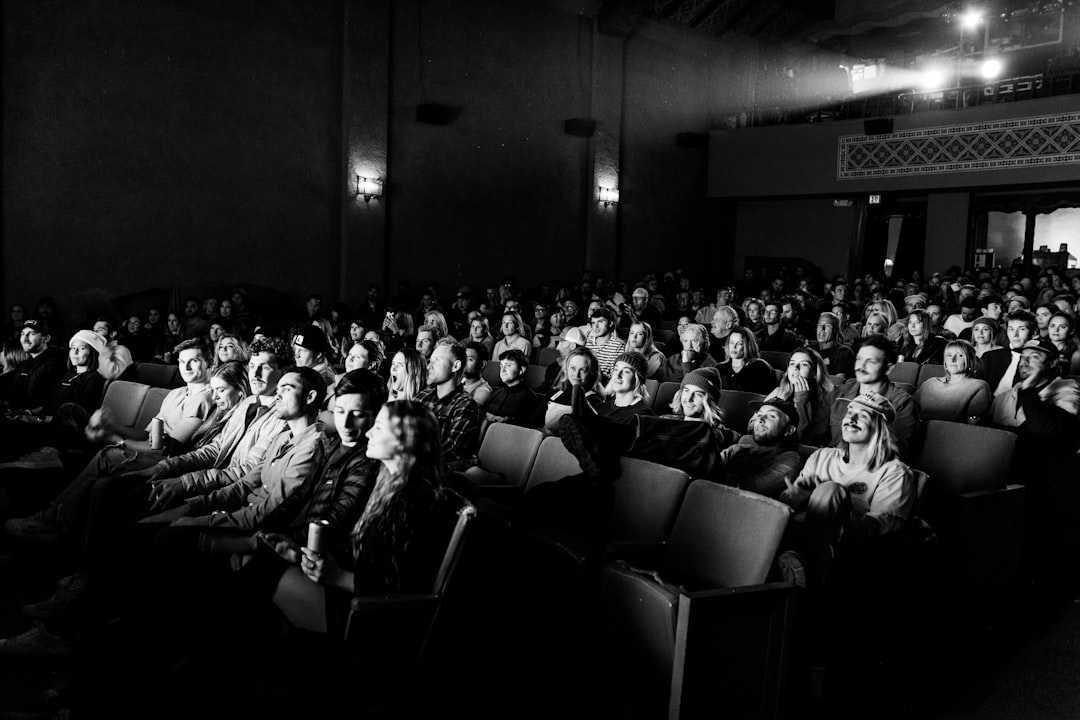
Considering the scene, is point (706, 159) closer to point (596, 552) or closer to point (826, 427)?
point (826, 427)

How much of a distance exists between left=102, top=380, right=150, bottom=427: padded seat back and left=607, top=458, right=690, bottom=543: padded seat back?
2847 mm

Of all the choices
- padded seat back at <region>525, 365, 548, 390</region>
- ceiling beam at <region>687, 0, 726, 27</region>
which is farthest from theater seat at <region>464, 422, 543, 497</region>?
ceiling beam at <region>687, 0, 726, 27</region>

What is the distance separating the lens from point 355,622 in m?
2.32

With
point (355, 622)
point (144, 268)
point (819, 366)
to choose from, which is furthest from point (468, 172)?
point (355, 622)

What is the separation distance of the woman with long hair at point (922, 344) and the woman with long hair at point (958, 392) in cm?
147

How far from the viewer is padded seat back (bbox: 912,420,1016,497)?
351 centimetres

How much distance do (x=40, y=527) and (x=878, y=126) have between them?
42.6 feet

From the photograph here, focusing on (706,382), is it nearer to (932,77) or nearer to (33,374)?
(33,374)

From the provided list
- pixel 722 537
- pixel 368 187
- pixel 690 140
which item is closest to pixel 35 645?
pixel 722 537

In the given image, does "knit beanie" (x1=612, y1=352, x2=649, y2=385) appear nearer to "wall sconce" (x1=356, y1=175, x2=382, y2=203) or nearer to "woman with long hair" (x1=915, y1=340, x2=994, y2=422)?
"woman with long hair" (x1=915, y1=340, x2=994, y2=422)

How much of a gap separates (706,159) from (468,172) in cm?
547

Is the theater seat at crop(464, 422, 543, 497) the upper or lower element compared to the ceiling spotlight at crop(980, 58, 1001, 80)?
lower

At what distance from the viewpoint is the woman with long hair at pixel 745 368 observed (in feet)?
17.1

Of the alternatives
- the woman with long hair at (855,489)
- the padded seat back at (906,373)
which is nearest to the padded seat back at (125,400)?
the woman with long hair at (855,489)
